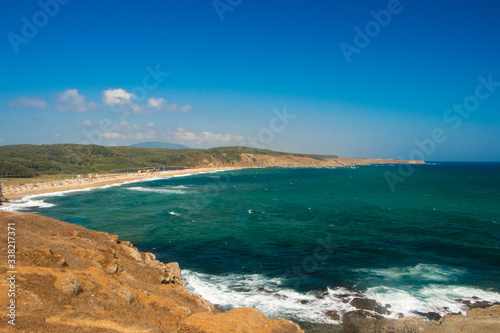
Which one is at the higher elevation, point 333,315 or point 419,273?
point 419,273

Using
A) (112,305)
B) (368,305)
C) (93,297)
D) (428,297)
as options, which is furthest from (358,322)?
(93,297)

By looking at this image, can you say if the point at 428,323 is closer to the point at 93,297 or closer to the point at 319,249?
the point at 319,249

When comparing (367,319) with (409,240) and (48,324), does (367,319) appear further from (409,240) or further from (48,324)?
(409,240)

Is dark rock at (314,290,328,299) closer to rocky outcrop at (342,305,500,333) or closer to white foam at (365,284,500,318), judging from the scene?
rocky outcrop at (342,305,500,333)

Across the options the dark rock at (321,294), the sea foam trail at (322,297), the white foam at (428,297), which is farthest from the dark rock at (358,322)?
the dark rock at (321,294)

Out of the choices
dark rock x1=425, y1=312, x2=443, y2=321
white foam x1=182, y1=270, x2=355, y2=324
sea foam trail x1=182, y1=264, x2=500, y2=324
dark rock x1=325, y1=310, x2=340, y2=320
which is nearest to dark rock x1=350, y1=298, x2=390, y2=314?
sea foam trail x1=182, y1=264, x2=500, y2=324
